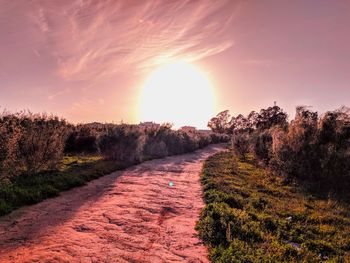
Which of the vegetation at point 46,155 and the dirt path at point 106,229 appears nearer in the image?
the dirt path at point 106,229

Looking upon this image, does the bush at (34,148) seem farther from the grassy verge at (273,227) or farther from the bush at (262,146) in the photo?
the bush at (262,146)

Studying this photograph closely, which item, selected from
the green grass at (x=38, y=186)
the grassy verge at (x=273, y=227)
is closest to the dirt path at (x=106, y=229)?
the green grass at (x=38, y=186)

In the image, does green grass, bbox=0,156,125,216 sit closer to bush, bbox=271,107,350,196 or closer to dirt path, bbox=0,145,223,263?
dirt path, bbox=0,145,223,263

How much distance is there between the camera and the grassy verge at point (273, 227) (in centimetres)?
593

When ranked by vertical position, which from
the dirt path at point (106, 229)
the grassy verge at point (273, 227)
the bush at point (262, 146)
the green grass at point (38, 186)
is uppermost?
the bush at point (262, 146)

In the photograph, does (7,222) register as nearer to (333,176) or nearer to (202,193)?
(202,193)

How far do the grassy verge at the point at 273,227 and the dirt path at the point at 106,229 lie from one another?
57 centimetres

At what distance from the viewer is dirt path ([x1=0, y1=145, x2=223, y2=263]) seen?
532 centimetres

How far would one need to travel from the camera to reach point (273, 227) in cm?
786

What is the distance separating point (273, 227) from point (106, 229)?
466cm

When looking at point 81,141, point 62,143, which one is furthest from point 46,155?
point 81,141

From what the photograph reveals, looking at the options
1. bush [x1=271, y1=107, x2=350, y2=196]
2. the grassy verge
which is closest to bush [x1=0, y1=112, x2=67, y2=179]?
the grassy verge

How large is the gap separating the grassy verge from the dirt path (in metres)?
0.57

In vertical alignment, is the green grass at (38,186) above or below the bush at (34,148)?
below
